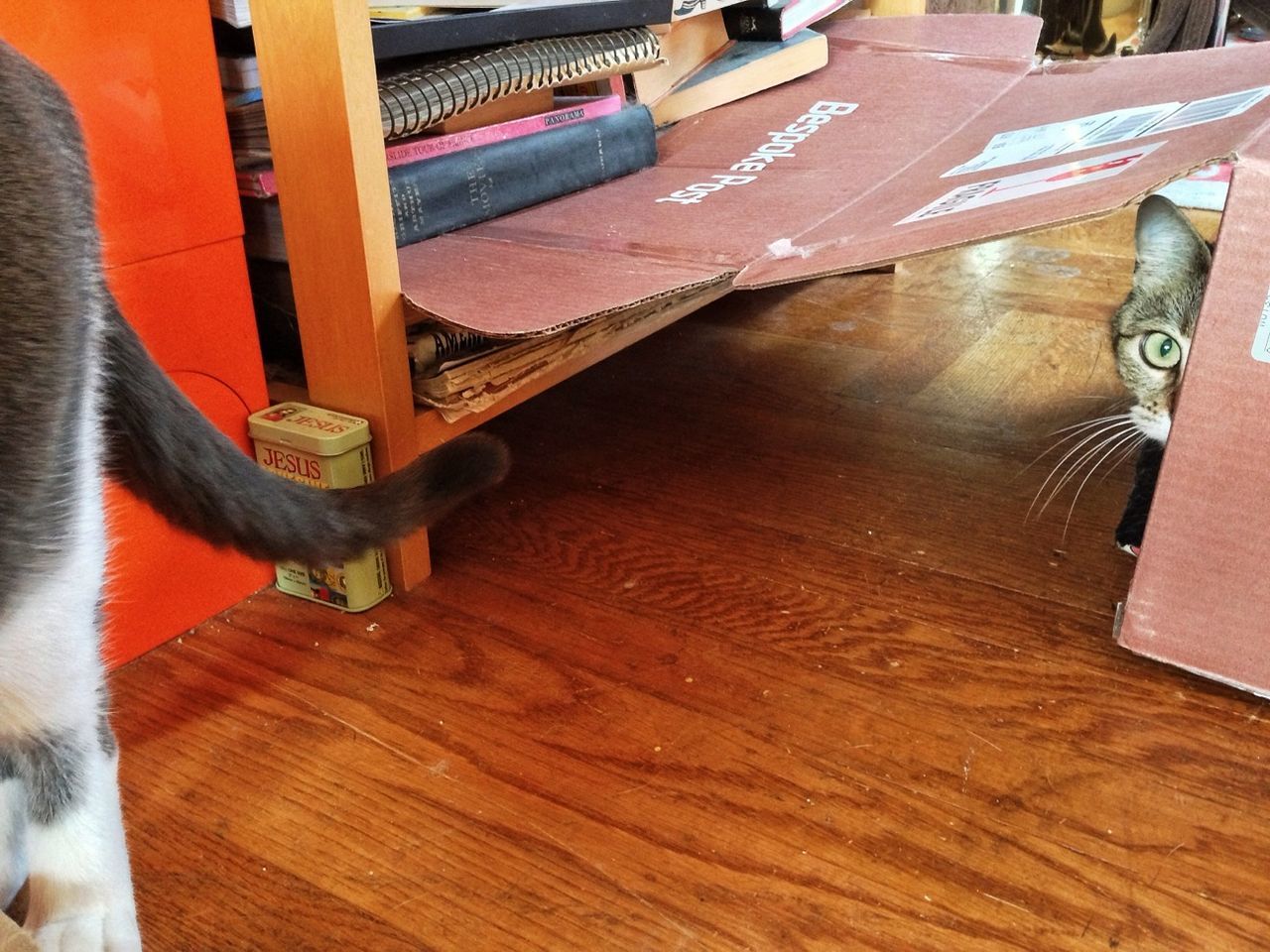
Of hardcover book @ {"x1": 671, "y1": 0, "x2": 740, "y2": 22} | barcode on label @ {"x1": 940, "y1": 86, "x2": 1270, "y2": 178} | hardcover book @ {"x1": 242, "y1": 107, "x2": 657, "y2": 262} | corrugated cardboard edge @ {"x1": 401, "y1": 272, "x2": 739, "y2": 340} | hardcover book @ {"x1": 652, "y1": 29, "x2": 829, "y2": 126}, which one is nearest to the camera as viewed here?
corrugated cardboard edge @ {"x1": 401, "y1": 272, "x2": 739, "y2": 340}

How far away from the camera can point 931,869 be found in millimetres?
723

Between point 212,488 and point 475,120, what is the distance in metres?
0.68

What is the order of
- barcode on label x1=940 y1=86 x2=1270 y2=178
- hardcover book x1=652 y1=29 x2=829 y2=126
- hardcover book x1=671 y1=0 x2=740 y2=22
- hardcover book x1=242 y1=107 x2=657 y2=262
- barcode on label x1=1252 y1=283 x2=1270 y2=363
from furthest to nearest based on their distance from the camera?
hardcover book x1=652 y1=29 x2=829 y2=126, hardcover book x1=671 y1=0 x2=740 y2=22, hardcover book x1=242 y1=107 x2=657 y2=262, barcode on label x1=940 y1=86 x2=1270 y2=178, barcode on label x1=1252 y1=283 x2=1270 y2=363

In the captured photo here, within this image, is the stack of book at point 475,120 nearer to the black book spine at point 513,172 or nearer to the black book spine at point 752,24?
the black book spine at point 513,172

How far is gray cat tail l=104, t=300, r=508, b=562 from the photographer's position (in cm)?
66

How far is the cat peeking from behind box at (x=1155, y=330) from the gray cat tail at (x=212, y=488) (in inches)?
27.1

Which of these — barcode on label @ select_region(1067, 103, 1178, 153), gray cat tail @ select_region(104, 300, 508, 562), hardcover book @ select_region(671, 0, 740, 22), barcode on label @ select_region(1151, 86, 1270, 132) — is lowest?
gray cat tail @ select_region(104, 300, 508, 562)

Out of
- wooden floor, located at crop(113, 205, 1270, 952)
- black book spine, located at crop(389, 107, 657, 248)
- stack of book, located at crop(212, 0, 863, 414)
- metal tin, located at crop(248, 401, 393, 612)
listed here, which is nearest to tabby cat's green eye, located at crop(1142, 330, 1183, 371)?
wooden floor, located at crop(113, 205, 1270, 952)

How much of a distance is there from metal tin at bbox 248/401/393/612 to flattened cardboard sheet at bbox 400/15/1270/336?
0.46 feet

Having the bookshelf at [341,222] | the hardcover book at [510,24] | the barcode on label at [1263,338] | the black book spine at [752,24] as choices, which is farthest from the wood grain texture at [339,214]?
the black book spine at [752,24]

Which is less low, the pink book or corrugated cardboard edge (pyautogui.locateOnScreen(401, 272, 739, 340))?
the pink book

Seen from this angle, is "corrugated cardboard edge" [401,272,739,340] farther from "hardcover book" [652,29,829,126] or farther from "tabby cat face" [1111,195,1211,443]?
"hardcover book" [652,29,829,126]

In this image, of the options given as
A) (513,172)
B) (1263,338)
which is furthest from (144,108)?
(1263,338)

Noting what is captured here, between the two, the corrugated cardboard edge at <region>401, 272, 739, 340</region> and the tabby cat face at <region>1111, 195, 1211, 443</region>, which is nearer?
the corrugated cardboard edge at <region>401, 272, 739, 340</region>
